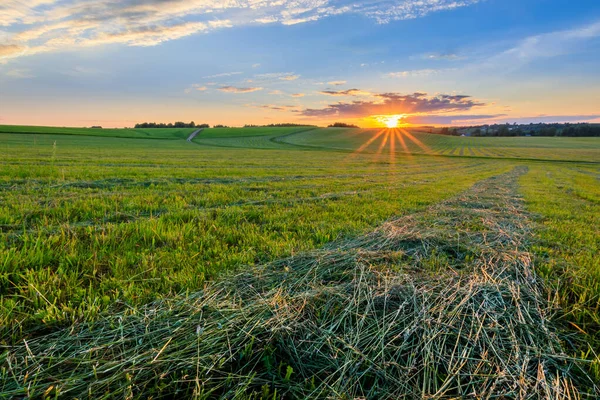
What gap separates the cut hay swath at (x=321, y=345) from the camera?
5.24 ft

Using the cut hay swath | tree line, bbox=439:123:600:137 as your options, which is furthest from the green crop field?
tree line, bbox=439:123:600:137

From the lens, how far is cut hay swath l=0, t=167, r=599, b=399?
160cm

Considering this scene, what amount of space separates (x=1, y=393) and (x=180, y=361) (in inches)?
32.6

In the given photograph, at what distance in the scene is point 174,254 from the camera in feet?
10.9

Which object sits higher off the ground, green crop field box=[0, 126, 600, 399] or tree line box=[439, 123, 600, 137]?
tree line box=[439, 123, 600, 137]

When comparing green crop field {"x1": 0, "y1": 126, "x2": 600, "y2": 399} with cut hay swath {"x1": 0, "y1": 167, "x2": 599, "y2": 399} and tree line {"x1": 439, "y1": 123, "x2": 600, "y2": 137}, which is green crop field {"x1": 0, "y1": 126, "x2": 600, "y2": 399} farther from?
tree line {"x1": 439, "y1": 123, "x2": 600, "y2": 137}

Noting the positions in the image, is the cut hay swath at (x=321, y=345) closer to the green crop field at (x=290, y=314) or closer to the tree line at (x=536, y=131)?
the green crop field at (x=290, y=314)

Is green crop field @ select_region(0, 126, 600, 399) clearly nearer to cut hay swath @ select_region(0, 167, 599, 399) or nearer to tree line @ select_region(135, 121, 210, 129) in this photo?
cut hay swath @ select_region(0, 167, 599, 399)

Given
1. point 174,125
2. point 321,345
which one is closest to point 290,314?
point 321,345

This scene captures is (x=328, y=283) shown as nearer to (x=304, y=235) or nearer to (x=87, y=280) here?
(x=304, y=235)

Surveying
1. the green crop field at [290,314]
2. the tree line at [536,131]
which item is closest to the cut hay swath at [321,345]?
the green crop field at [290,314]

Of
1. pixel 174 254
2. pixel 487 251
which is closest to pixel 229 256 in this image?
pixel 174 254

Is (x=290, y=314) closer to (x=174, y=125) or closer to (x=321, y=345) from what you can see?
(x=321, y=345)

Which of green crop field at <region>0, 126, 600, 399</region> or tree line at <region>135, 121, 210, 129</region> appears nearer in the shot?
green crop field at <region>0, 126, 600, 399</region>
